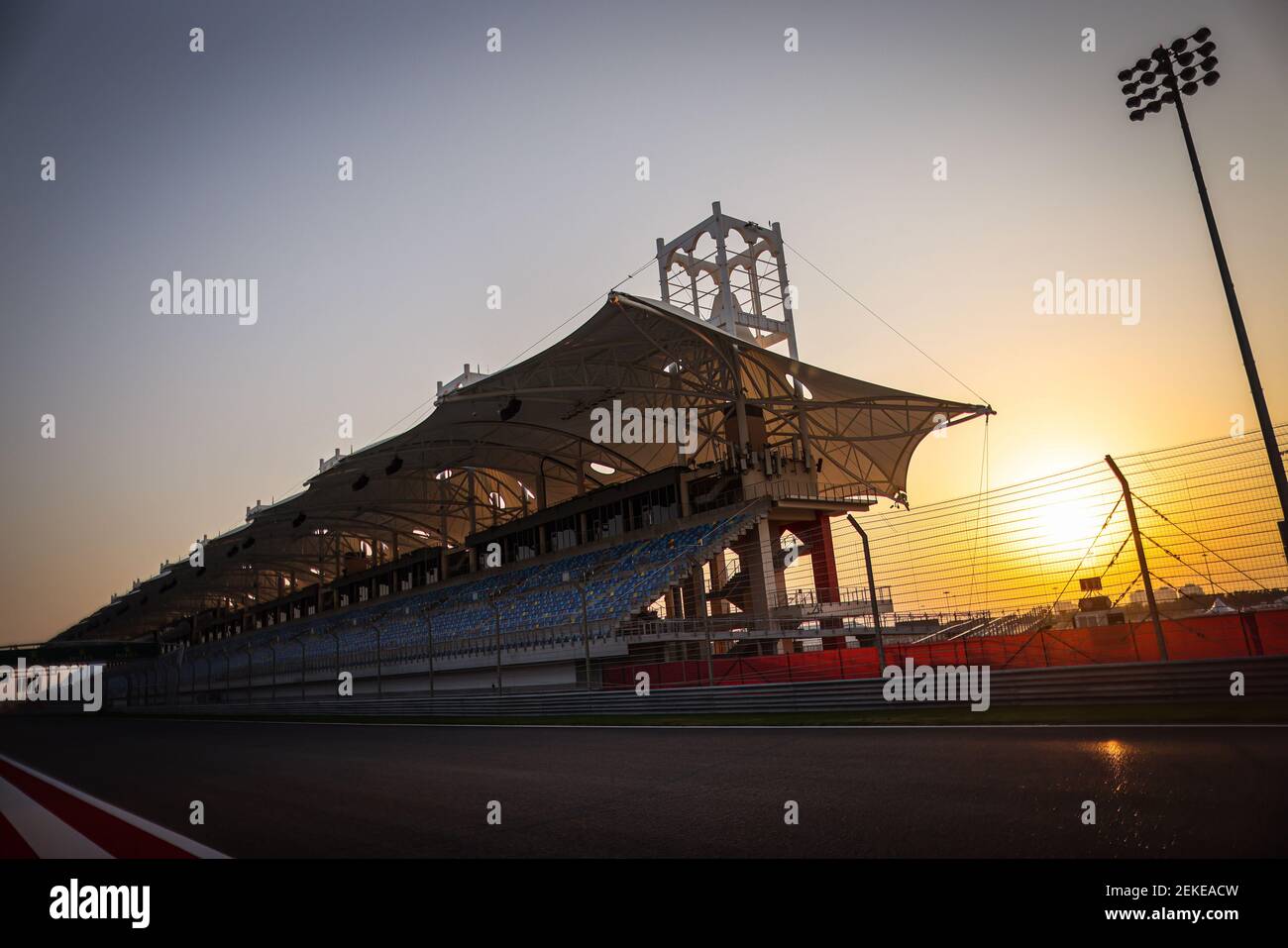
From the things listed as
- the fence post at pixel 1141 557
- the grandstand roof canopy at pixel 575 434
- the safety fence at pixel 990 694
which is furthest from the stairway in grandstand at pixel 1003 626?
the grandstand roof canopy at pixel 575 434

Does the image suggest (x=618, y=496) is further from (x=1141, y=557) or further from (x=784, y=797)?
(x=784, y=797)

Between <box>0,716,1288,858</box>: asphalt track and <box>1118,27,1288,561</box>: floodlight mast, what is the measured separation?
3.88 meters

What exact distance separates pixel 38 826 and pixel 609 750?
5.80 meters

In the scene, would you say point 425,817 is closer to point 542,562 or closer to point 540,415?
point 540,415

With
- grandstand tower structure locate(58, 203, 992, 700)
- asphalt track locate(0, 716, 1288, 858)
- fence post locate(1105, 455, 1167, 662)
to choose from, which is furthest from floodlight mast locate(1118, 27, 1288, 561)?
grandstand tower structure locate(58, 203, 992, 700)

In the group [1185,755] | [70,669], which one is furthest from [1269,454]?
[70,669]

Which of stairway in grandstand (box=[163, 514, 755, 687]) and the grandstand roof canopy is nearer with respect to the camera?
stairway in grandstand (box=[163, 514, 755, 687])

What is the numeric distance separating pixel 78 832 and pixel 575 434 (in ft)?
98.5

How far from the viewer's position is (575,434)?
36031 millimetres

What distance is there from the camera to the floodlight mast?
30.3ft

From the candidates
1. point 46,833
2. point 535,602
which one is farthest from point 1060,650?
point 535,602

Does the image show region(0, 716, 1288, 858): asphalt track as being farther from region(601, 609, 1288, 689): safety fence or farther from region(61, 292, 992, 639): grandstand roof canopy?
region(61, 292, 992, 639): grandstand roof canopy
